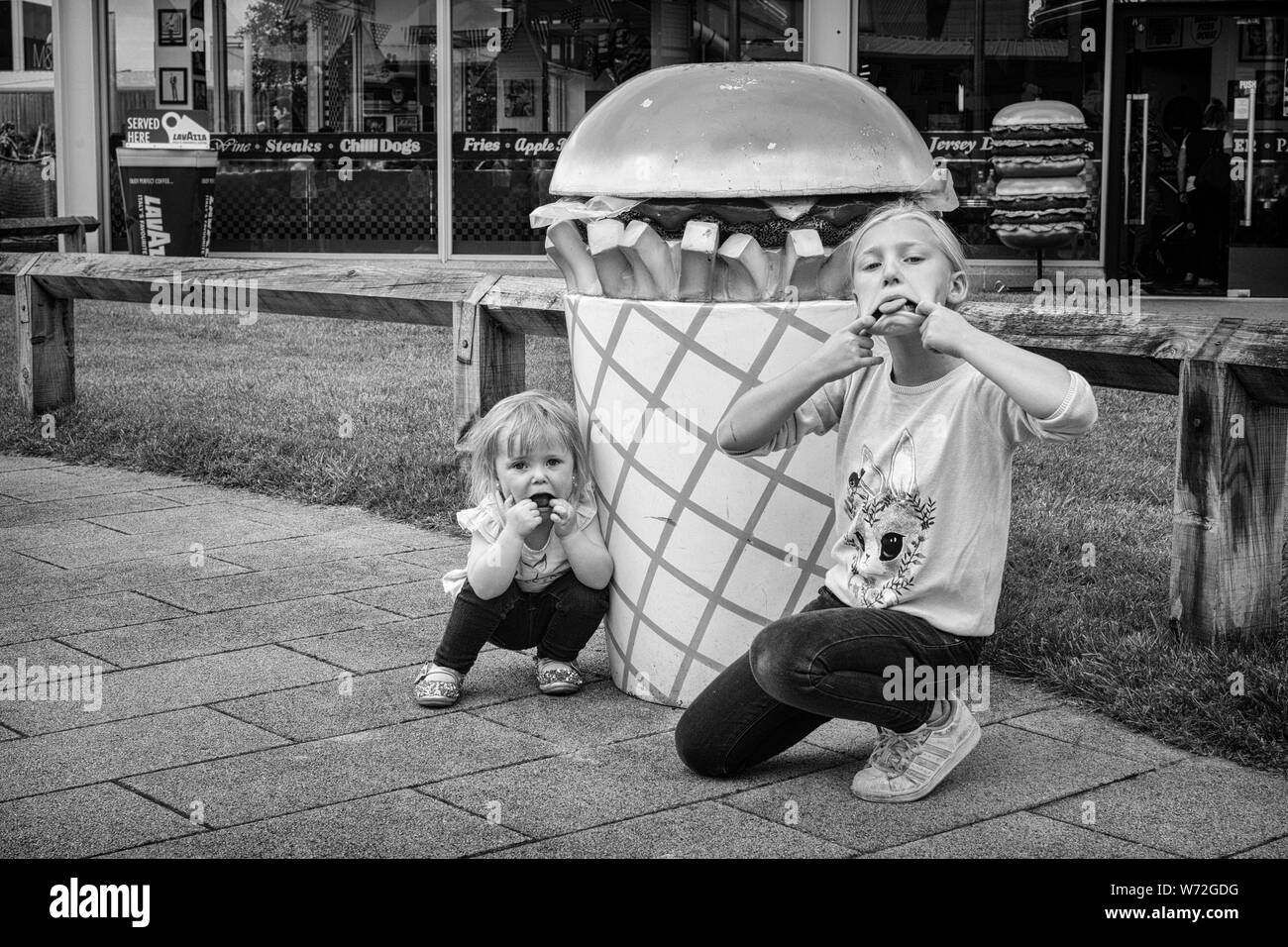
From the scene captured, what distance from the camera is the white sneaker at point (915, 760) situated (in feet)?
9.59

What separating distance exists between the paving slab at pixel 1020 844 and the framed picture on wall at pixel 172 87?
1268cm

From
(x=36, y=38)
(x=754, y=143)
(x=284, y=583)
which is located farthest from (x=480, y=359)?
(x=36, y=38)

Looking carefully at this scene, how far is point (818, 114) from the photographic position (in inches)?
130

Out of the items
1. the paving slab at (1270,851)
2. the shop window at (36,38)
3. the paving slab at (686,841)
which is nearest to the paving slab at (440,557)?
the paving slab at (686,841)

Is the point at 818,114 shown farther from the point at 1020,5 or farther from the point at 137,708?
the point at 1020,5

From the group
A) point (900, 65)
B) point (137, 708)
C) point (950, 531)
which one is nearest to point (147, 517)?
point (137, 708)

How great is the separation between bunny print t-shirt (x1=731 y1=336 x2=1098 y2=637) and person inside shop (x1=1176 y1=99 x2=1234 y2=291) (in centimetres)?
988

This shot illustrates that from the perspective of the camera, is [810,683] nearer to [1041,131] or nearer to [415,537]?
[415,537]

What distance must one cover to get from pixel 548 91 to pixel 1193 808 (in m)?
11.1

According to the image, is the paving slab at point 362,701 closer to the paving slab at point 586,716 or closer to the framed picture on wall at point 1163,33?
the paving slab at point 586,716

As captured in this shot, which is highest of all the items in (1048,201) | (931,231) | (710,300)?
(1048,201)

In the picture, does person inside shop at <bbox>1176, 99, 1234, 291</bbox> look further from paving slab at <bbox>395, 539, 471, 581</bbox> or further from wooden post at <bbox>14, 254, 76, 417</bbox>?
paving slab at <bbox>395, 539, 471, 581</bbox>

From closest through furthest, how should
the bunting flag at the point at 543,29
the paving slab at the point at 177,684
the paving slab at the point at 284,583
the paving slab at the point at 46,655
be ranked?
1. the paving slab at the point at 177,684
2. the paving slab at the point at 46,655
3. the paving slab at the point at 284,583
4. the bunting flag at the point at 543,29

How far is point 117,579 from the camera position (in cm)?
463
